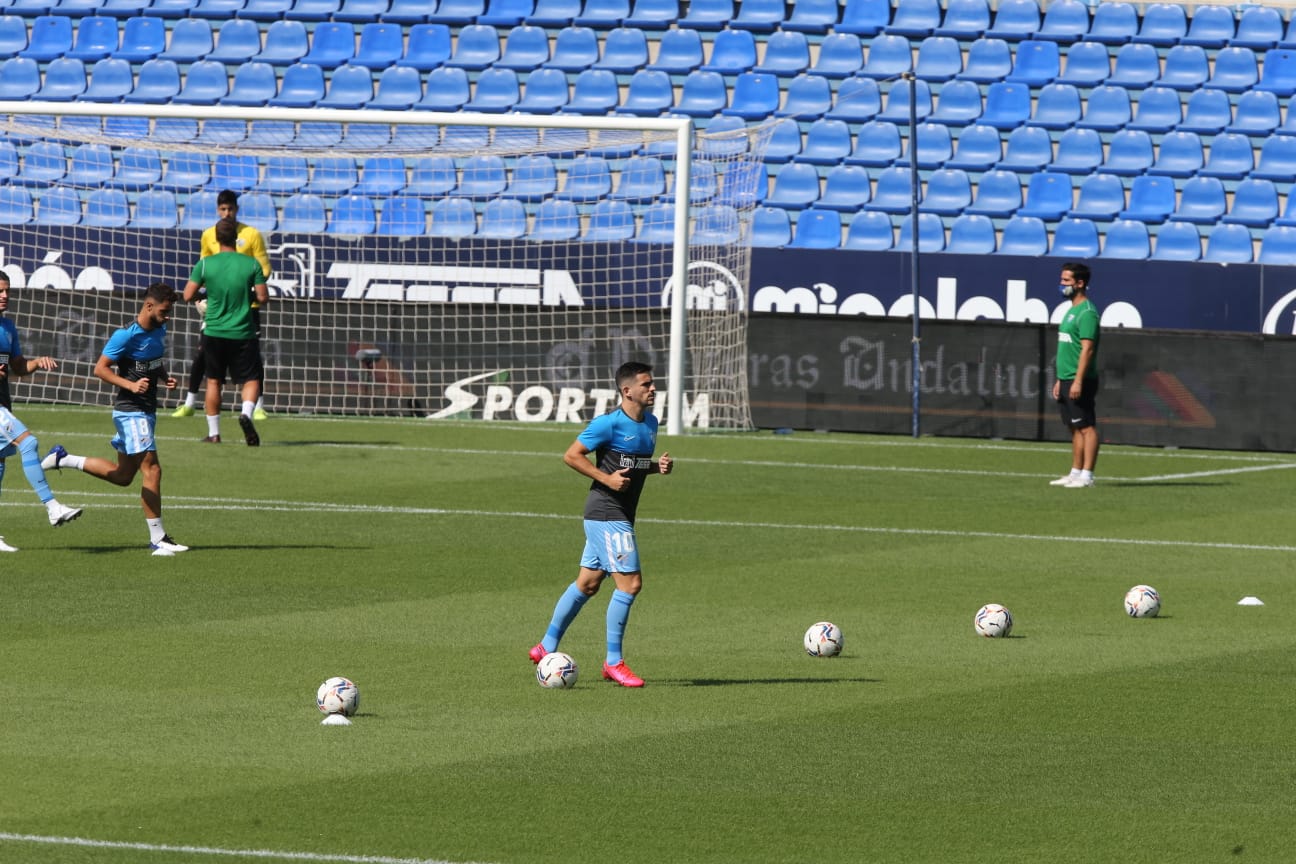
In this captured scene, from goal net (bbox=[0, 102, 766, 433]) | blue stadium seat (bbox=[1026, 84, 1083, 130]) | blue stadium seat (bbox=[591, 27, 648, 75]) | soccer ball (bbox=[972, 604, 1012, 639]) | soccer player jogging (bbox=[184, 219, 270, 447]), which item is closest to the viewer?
soccer ball (bbox=[972, 604, 1012, 639])

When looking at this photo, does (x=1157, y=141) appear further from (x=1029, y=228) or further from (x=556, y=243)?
(x=556, y=243)

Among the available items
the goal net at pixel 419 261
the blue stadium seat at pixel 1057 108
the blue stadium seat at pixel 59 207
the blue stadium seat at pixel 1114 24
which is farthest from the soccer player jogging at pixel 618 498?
the blue stadium seat at pixel 1114 24

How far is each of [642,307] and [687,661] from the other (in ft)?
50.7

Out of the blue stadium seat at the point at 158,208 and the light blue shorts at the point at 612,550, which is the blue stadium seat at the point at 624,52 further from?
the light blue shorts at the point at 612,550

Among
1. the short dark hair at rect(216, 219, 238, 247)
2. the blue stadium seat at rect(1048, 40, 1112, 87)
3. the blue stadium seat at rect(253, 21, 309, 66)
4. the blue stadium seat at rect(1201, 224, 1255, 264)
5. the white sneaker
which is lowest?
the white sneaker

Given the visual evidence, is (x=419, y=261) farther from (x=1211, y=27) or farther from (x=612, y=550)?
(x=612, y=550)

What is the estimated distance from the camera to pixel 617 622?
390 inches

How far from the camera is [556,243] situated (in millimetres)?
26750

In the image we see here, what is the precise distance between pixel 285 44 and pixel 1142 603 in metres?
22.1

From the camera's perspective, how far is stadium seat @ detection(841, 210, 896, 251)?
2839 centimetres

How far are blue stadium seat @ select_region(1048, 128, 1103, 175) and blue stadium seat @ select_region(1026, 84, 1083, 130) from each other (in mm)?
273

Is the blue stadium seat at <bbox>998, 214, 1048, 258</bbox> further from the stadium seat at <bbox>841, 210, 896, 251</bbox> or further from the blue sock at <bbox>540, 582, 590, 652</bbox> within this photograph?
the blue sock at <bbox>540, 582, 590, 652</bbox>

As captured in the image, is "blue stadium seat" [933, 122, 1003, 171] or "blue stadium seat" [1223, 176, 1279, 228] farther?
"blue stadium seat" [933, 122, 1003, 171]

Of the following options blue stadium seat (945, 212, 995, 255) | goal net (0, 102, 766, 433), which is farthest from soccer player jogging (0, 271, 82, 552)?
blue stadium seat (945, 212, 995, 255)
